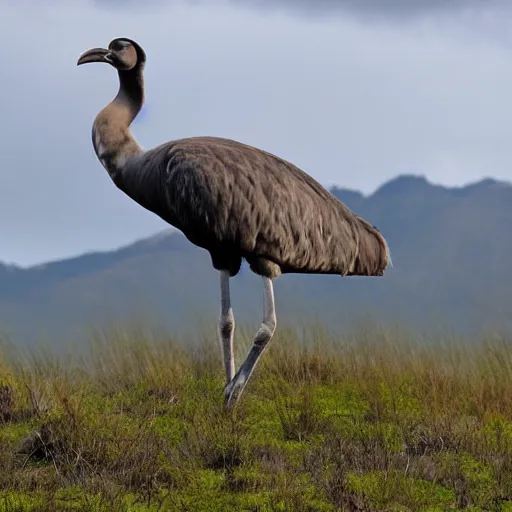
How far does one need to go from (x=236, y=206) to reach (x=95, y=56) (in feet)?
8.20

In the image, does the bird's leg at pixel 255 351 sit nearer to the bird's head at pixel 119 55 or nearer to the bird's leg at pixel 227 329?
the bird's leg at pixel 227 329

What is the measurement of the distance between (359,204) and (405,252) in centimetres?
2175

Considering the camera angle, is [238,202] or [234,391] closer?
[238,202]

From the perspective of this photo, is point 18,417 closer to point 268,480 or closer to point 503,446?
point 268,480

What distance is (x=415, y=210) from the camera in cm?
8719

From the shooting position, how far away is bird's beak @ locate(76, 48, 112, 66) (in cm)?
1071

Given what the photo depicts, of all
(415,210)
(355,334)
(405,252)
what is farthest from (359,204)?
(355,334)

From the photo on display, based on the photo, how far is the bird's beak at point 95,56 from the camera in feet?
35.1

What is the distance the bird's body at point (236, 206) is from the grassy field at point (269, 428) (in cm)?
96

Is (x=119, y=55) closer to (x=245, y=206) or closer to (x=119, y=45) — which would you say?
(x=119, y=45)

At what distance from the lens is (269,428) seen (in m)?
9.77

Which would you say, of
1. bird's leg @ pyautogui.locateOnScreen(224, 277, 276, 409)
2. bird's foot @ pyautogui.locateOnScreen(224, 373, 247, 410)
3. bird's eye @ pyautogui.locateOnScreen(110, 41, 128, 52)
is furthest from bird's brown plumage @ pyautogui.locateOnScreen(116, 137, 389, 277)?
bird's eye @ pyautogui.locateOnScreen(110, 41, 128, 52)

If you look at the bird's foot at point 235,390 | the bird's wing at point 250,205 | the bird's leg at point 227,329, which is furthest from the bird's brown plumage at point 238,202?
the bird's foot at point 235,390

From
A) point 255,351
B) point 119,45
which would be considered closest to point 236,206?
point 255,351
